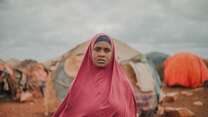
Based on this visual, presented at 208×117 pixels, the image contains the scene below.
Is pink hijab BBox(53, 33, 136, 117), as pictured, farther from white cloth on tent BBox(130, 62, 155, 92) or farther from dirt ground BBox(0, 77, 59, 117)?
dirt ground BBox(0, 77, 59, 117)

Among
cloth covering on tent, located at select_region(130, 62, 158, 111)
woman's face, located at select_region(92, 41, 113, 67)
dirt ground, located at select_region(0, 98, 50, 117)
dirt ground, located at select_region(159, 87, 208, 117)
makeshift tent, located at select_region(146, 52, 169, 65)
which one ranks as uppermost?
woman's face, located at select_region(92, 41, 113, 67)

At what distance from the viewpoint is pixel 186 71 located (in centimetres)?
1379

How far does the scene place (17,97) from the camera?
1102 centimetres

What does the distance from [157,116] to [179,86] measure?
620 cm

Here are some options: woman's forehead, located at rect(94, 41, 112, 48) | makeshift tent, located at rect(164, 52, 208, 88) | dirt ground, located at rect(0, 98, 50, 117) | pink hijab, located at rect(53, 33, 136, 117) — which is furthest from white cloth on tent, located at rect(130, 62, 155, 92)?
makeshift tent, located at rect(164, 52, 208, 88)

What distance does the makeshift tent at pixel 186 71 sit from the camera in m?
13.7

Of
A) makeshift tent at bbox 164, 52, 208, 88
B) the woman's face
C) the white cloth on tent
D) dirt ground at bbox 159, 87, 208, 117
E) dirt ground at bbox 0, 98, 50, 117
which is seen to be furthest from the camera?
makeshift tent at bbox 164, 52, 208, 88

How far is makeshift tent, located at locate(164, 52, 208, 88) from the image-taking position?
13688 millimetres

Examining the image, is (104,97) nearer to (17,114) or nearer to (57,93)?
(57,93)

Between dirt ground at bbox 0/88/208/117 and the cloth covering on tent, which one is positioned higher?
the cloth covering on tent

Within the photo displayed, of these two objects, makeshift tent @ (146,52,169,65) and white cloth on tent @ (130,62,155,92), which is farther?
makeshift tent @ (146,52,169,65)

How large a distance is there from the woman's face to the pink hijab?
58 millimetres

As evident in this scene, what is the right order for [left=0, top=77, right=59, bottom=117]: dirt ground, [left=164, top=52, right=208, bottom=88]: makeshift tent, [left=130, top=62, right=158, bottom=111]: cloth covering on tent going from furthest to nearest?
[left=164, top=52, right=208, bottom=88]: makeshift tent < [left=0, top=77, right=59, bottom=117]: dirt ground < [left=130, top=62, right=158, bottom=111]: cloth covering on tent

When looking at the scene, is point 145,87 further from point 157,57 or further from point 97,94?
point 157,57
